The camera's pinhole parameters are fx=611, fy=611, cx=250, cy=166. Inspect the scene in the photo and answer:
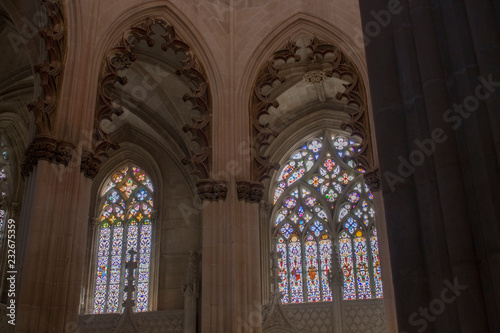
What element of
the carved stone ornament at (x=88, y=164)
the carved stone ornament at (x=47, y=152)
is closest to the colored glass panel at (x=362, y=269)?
the carved stone ornament at (x=88, y=164)

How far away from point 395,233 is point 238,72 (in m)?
7.97

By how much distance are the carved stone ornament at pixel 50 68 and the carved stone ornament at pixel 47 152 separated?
21 centimetres

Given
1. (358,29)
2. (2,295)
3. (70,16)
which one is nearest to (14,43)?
(70,16)

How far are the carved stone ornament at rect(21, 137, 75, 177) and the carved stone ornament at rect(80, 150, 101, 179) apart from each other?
9.3 inches

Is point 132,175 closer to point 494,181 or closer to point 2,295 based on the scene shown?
point 2,295

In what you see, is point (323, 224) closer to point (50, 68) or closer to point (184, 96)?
point (184, 96)

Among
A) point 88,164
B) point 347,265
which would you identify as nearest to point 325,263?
point 347,265

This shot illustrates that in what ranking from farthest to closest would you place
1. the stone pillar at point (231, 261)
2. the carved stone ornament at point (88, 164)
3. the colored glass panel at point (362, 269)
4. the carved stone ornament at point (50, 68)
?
the colored glass panel at point (362, 269) < the stone pillar at point (231, 261) < the carved stone ornament at point (88, 164) < the carved stone ornament at point (50, 68)

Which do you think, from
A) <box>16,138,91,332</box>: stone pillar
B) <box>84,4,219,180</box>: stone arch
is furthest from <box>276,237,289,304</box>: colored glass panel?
<box>16,138,91,332</box>: stone pillar

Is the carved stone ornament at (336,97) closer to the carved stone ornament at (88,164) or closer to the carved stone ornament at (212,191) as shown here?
the carved stone ornament at (212,191)

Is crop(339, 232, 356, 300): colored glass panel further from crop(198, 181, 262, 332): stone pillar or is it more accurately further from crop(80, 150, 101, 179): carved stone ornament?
crop(80, 150, 101, 179): carved stone ornament

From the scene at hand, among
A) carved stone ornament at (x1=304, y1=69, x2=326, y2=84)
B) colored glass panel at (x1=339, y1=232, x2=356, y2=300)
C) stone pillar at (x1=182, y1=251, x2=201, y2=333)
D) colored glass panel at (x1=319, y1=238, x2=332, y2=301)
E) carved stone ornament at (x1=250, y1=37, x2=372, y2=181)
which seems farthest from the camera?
colored glass panel at (x1=319, y1=238, x2=332, y2=301)

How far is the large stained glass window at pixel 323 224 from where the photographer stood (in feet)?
53.5

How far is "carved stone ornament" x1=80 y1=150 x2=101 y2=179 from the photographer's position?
948 centimetres
